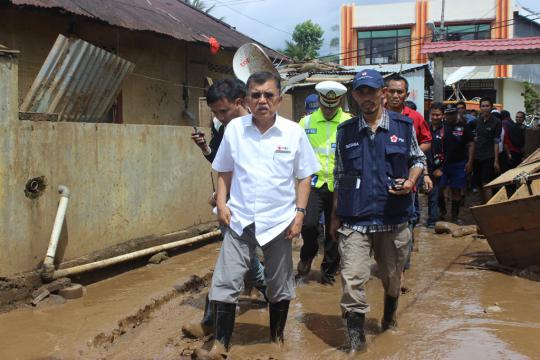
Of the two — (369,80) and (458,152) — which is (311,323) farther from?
(458,152)

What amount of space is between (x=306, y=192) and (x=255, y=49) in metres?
3.34

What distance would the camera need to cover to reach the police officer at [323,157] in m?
5.39

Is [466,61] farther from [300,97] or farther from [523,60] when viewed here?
[300,97]

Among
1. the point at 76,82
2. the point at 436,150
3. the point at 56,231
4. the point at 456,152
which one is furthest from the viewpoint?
the point at 456,152

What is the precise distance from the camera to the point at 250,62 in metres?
6.72

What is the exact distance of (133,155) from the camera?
636cm

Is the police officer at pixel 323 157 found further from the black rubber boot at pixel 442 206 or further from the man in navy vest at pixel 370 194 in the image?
the black rubber boot at pixel 442 206

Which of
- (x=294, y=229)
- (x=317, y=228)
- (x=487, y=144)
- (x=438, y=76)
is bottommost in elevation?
(x=317, y=228)

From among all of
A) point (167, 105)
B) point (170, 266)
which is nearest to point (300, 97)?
point (167, 105)

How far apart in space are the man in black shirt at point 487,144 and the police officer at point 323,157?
4667 mm

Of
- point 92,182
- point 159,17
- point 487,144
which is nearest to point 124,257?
point 92,182

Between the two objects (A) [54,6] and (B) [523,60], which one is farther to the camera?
(B) [523,60]

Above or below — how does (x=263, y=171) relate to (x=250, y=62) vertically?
below

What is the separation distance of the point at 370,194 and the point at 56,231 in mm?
2905
